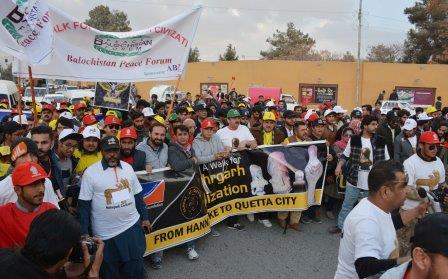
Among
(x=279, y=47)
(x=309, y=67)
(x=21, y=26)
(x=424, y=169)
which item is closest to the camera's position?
(x=21, y=26)

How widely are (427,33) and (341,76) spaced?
20735 mm

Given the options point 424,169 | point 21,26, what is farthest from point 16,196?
point 424,169

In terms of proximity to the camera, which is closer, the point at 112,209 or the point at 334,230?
the point at 112,209

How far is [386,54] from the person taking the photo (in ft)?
203

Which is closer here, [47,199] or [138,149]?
[47,199]

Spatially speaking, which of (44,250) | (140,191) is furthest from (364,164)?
(44,250)

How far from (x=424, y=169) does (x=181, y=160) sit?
119 inches

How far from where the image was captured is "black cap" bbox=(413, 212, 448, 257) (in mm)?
1837

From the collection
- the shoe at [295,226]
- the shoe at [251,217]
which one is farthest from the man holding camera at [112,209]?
the shoe at [295,226]

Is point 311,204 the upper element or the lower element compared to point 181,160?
lower

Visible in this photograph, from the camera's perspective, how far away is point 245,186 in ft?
21.5

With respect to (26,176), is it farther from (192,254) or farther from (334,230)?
(334,230)

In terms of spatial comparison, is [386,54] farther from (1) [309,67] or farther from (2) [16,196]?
(2) [16,196]

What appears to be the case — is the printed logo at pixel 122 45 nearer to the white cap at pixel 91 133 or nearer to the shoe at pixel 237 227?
the white cap at pixel 91 133
